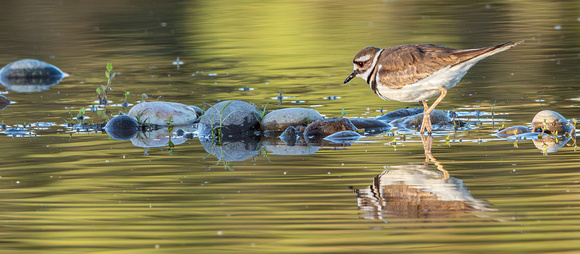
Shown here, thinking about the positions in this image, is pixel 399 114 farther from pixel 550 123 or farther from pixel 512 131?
pixel 550 123

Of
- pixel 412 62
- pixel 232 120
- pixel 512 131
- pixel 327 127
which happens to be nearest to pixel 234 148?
pixel 232 120

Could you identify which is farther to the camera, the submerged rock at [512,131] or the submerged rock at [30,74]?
the submerged rock at [30,74]

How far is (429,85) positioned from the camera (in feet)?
33.9

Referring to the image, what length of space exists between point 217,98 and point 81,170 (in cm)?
539

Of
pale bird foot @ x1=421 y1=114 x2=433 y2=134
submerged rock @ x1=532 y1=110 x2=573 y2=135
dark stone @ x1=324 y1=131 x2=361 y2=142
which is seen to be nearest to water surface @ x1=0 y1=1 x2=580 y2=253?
pale bird foot @ x1=421 y1=114 x2=433 y2=134

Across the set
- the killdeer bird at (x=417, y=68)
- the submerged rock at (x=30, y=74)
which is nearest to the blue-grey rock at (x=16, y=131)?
the killdeer bird at (x=417, y=68)

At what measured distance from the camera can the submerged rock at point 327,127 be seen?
10891mm

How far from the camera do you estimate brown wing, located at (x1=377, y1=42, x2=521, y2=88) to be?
9984mm

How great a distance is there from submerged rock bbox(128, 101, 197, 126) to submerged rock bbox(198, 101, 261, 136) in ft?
2.16

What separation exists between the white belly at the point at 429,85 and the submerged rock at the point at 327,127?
1.92 ft

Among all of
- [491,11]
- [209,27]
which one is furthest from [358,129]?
[491,11]

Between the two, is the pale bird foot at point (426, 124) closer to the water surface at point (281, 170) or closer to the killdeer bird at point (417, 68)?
the killdeer bird at point (417, 68)

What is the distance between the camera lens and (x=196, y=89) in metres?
15.6

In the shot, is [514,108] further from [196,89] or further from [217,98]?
[196,89]
